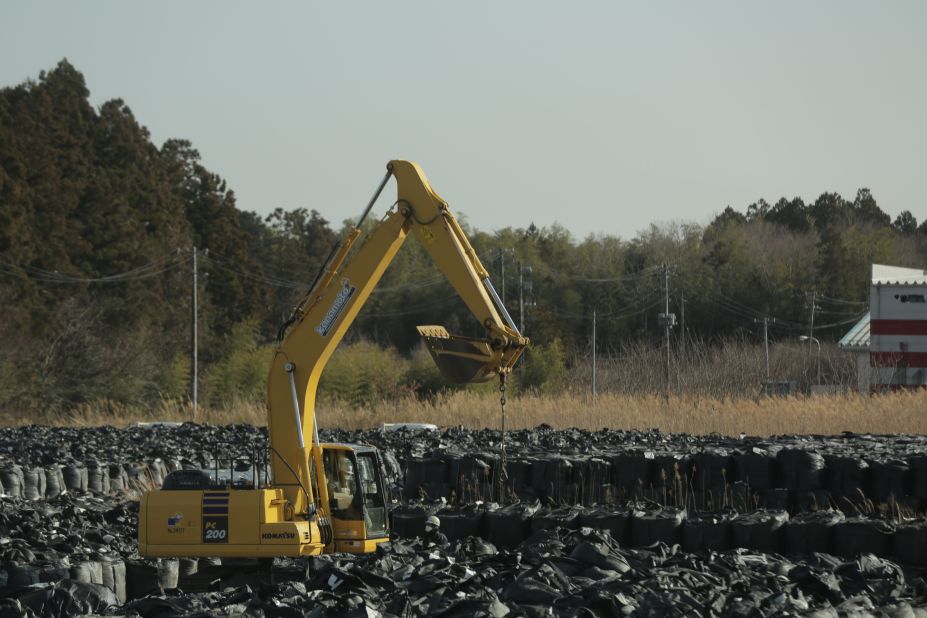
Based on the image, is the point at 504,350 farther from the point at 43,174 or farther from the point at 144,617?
the point at 43,174

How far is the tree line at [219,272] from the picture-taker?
178ft

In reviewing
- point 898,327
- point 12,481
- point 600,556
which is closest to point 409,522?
point 600,556

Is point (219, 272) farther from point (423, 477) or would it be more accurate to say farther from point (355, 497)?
point (355, 497)

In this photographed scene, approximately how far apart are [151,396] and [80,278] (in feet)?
20.4

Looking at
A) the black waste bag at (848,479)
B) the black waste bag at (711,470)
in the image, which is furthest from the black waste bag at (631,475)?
the black waste bag at (848,479)

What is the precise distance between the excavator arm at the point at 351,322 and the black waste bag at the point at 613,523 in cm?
284

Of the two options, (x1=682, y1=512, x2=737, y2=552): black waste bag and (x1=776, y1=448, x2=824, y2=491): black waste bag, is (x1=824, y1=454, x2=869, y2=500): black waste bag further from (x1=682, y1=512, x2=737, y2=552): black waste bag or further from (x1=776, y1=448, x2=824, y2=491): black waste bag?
(x1=682, y1=512, x2=737, y2=552): black waste bag

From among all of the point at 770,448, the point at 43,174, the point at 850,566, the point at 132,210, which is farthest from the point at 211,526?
the point at 132,210

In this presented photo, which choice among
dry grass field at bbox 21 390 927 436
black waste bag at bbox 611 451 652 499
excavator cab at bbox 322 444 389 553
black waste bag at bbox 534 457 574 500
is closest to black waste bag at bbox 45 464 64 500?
black waste bag at bbox 534 457 574 500

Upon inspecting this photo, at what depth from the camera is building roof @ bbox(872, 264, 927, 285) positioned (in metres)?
46.8

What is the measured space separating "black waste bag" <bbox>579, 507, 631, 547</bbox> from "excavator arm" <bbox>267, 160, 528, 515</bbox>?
2.84m

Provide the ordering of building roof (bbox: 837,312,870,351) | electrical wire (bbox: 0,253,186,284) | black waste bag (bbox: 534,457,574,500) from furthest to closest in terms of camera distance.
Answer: building roof (bbox: 837,312,870,351) → electrical wire (bbox: 0,253,186,284) → black waste bag (bbox: 534,457,574,500)

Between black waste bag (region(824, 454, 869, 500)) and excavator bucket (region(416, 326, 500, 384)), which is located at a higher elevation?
excavator bucket (region(416, 326, 500, 384))

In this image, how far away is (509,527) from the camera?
1538 centimetres
